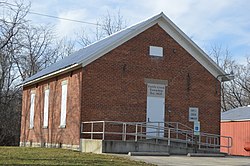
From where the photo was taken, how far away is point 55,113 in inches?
1145

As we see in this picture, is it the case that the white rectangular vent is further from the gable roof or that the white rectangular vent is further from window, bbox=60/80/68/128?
window, bbox=60/80/68/128

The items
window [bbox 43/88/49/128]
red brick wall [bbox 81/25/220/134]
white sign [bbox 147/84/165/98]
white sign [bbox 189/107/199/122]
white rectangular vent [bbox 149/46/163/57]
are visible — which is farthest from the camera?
window [bbox 43/88/49/128]

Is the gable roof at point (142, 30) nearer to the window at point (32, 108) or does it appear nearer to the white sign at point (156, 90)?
the white sign at point (156, 90)

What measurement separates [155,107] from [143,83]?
1.54 metres

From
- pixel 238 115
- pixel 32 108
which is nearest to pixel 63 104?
pixel 32 108

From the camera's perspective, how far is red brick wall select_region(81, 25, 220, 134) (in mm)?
25250

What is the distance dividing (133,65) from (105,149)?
6255 mm

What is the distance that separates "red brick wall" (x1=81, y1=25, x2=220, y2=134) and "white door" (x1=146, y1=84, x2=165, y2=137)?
0.33m

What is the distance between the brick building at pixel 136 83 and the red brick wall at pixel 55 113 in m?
0.06

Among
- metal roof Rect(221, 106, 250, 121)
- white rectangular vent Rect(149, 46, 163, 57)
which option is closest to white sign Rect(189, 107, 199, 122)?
white rectangular vent Rect(149, 46, 163, 57)

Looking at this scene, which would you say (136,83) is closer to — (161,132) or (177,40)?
(161,132)

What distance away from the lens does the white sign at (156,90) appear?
26719mm

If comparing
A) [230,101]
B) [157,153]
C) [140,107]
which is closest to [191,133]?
[140,107]

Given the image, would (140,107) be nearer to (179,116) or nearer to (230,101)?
(179,116)
